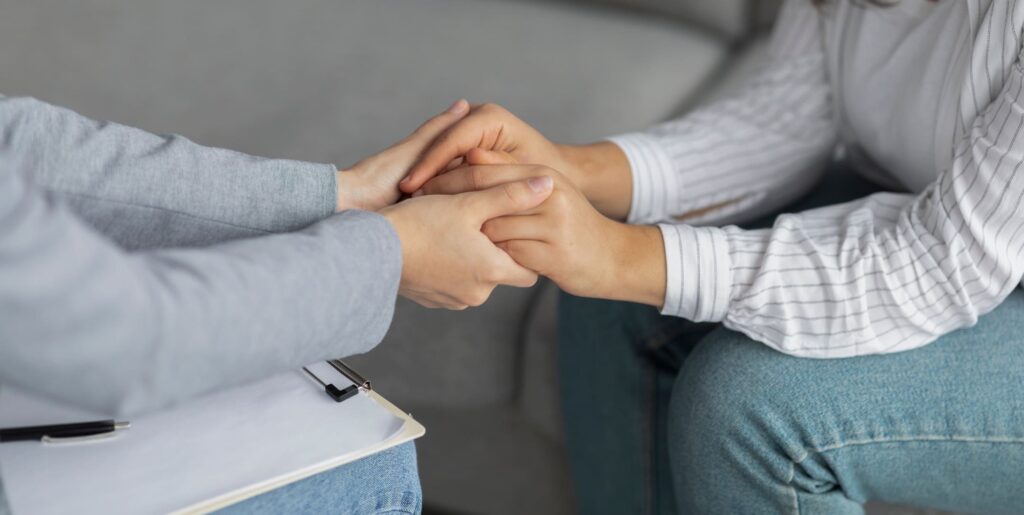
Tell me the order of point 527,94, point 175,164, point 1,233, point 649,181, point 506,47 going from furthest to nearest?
point 506,47, point 527,94, point 649,181, point 175,164, point 1,233

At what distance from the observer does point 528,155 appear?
0.96m

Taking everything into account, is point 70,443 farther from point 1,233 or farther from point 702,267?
point 702,267

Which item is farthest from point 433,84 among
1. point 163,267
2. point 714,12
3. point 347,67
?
point 163,267

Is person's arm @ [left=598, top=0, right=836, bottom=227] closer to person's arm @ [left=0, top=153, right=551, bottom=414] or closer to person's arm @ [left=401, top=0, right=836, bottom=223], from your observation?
person's arm @ [left=401, top=0, right=836, bottom=223]

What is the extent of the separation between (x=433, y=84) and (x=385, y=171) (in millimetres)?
577

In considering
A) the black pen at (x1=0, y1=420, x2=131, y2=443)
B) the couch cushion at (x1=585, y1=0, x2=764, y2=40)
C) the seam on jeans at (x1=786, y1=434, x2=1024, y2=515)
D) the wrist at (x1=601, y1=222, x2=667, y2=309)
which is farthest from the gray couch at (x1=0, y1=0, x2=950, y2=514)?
the black pen at (x1=0, y1=420, x2=131, y2=443)

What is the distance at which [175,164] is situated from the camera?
2.55 ft

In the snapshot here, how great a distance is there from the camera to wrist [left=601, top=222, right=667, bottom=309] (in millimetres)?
837

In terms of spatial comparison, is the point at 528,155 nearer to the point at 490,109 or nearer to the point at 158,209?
the point at 490,109

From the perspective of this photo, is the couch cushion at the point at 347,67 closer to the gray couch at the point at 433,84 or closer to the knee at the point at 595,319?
the gray couch at the point at 433,84

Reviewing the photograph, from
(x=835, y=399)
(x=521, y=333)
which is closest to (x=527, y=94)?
(x=521, y=333)

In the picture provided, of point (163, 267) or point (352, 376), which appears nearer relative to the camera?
point (163, 267)

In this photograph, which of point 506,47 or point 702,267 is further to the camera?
point 506,47

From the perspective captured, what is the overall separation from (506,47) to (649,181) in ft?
2.08
